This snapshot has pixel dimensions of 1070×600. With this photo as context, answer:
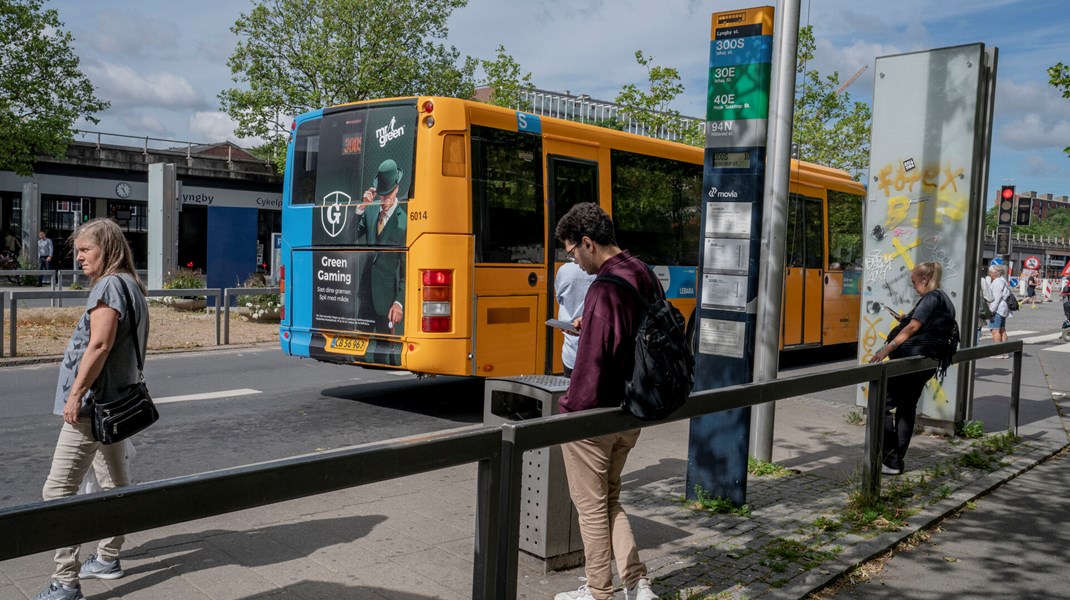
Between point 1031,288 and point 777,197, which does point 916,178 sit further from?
point 1031,288

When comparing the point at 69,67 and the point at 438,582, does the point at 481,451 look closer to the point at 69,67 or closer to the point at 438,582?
the point at 438,582

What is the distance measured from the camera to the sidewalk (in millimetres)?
4184

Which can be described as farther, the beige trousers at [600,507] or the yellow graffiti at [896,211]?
the yellow graffiti at [896,211]

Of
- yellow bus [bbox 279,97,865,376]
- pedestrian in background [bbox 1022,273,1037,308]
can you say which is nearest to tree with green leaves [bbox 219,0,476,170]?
yellow bus [bbox 279,97,865,376]

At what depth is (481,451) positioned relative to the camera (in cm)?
277

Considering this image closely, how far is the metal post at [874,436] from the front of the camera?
18.7 feet

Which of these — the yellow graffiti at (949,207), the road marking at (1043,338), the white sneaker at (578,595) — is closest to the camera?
the white sneaker at (578,595)

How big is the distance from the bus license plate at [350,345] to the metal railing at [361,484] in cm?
547

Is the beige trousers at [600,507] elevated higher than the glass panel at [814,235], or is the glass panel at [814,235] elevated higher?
the glass panel at [814,235]

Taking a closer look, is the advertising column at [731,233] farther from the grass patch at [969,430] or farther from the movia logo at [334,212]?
the movia logo at [334,212]

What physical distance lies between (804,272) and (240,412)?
909cm

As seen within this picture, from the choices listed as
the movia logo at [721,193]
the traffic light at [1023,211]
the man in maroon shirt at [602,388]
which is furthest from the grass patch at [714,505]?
the traffic light at [1023,211]

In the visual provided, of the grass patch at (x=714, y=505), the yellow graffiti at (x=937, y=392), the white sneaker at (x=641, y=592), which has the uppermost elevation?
the yellow graffiti at (x=937, y=392)

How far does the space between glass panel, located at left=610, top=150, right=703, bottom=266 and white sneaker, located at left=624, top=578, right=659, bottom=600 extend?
677 centimetres
